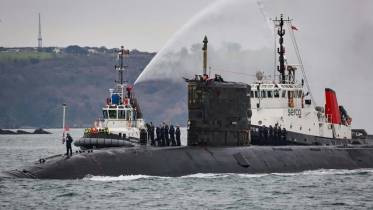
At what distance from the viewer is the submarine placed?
1332 inches

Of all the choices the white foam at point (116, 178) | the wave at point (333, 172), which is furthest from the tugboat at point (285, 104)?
the white foam at point (116, 178)

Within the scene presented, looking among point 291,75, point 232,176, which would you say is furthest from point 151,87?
point 232,176

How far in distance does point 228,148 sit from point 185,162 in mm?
2806

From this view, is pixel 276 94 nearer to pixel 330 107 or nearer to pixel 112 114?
pixel 330 107

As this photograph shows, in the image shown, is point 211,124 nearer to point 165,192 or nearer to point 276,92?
point 165,192

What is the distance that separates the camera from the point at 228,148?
37.6 m

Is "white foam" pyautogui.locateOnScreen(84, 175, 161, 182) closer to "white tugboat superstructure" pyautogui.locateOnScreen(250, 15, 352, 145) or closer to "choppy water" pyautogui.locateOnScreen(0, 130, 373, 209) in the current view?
"choppy water" pyautogui.locateOnScreen(0, 130, 373, 209)

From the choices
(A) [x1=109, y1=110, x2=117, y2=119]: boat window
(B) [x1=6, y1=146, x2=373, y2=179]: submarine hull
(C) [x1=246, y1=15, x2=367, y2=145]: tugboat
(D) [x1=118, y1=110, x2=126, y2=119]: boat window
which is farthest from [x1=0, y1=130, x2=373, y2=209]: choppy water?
(A) [x1=109, y1=110, x2=117, y2=119]: boat window

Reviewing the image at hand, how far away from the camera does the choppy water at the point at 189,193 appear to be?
28344mm

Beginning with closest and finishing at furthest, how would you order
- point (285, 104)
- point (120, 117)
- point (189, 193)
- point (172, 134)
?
point (189, 193) → point (172, 134) → point (285, 104) → point (120, 117)

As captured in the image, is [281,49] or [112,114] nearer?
[281,49]

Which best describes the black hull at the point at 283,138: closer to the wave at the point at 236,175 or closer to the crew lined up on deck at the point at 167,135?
the wave at the point at 236,175

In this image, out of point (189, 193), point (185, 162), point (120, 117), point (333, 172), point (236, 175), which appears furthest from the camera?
point (120, 117)

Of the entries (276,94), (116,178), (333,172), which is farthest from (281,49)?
(116,178)
